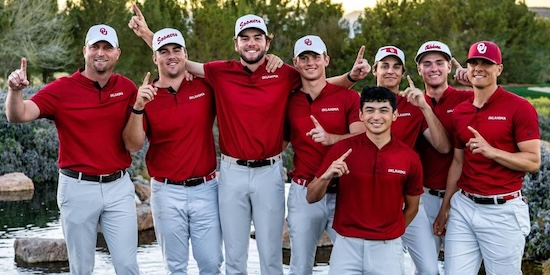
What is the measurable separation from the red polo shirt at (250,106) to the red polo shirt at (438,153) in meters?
1.33

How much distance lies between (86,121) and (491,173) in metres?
3.59

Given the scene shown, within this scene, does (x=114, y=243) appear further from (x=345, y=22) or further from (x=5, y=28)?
(x=345, y=22)

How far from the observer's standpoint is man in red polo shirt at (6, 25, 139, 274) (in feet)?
24.6

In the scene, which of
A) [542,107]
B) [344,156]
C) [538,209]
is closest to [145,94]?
[344,156]

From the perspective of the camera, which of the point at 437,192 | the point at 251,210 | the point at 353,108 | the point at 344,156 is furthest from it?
→ the point at 251,210

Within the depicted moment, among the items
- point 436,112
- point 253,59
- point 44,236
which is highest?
point 253,59

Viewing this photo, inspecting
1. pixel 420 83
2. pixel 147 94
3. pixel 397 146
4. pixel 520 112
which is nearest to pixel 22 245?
pixel 147 94

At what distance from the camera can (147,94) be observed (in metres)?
7.22

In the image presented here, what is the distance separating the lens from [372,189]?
689cm

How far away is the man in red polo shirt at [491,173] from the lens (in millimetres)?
7008

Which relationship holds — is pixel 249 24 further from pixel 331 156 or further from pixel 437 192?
pixel 437 192

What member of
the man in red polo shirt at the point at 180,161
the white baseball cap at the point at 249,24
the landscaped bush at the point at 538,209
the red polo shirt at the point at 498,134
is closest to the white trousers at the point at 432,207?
the red polo shirt at the point at 498,134

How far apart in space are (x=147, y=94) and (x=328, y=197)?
1929mm

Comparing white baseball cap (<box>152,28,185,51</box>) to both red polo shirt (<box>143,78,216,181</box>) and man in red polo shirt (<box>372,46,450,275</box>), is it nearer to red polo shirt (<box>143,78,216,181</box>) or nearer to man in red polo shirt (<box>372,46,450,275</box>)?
red polo shirt (<box>143,78,216,181</box>)
